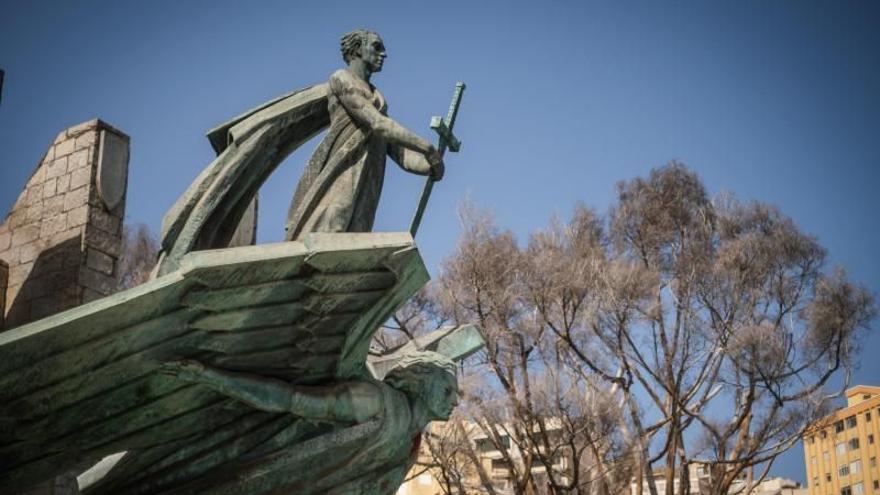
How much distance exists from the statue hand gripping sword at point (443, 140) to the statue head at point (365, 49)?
0.48 m

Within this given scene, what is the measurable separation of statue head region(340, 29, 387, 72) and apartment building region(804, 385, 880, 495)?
142 ft

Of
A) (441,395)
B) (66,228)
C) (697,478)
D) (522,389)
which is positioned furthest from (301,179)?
(697,478)

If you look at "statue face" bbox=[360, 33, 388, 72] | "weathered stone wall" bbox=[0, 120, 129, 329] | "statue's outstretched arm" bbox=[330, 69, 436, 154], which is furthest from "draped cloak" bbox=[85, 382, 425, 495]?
"weathered stone wall" bbox=[0, 120, 129, 329]

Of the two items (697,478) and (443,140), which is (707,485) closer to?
(697,478)

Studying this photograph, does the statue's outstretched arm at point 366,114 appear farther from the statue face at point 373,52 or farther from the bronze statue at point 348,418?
the bronze statue at point 348,418

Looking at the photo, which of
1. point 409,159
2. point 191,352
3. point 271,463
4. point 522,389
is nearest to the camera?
point 191,352

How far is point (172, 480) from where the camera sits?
5.32 metres

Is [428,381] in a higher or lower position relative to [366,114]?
lower

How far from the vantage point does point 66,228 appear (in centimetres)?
903

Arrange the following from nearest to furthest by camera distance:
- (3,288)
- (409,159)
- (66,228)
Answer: (409,159) < (3,288) < (66,228)

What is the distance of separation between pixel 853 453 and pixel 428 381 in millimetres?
48086

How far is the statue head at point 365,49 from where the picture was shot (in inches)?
254

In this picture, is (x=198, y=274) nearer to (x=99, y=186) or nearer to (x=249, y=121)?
(x=249, y=121)


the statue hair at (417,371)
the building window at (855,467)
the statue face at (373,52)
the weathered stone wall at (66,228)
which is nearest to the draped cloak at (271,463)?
the statue hair at (417,371)
